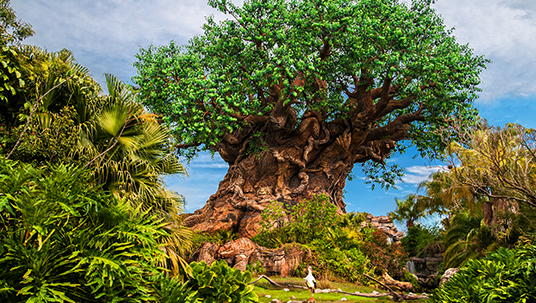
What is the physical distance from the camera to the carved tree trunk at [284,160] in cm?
1516

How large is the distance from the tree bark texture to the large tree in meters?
0.05

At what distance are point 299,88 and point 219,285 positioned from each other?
889 cm

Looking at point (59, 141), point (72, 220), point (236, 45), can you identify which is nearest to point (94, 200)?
point (72, 220)

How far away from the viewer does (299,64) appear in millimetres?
11938

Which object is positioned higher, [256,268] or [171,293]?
[256,268]

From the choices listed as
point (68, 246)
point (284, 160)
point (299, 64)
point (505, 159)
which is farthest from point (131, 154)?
point (284, 160)

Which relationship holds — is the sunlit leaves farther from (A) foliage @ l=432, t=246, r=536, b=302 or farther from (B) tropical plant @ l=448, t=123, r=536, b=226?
(A) foliage @ l=432, t=246, r=536, b=302

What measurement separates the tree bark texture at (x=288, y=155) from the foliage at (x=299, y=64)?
48cm

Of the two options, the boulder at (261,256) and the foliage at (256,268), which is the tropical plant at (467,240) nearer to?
the boulder at (261,256)

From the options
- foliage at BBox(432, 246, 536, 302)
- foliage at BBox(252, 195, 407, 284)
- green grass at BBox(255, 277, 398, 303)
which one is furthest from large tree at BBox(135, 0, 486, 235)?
foliage at BBox(432, 246, 536, 302)

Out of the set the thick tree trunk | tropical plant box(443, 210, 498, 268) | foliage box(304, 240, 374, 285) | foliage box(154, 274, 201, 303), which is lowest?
foliage box(154, 274, 201, 303)

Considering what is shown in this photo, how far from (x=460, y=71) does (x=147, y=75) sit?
1236 cm

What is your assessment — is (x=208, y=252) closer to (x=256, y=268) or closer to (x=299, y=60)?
(x=256, y=268)

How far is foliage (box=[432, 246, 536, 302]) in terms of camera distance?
4504 millimetres
